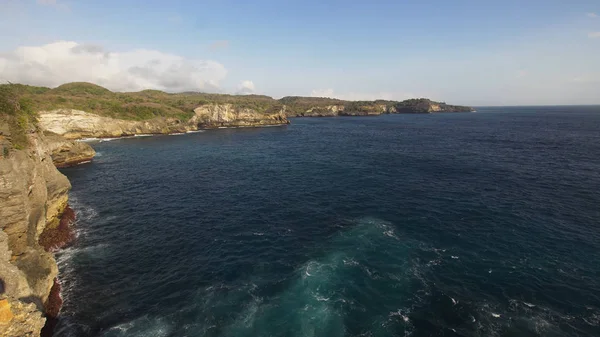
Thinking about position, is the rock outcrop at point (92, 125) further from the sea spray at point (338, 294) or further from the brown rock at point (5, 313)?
the sea spray at point (338, 294)

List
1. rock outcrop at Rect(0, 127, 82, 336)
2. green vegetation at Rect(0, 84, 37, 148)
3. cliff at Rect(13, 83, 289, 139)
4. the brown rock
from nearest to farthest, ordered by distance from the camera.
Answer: the brown rock
rock outcrop at Rect(0, 127, 82, 336)
green vegetation at Rect(0, 84, 37, 148)
cliff at Rect(13, 83, 289, 139)

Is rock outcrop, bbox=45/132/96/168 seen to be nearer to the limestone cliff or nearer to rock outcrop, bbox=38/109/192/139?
rock outcrop, bbox=38/109/192/139

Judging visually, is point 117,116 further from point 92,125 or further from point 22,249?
point 22,249

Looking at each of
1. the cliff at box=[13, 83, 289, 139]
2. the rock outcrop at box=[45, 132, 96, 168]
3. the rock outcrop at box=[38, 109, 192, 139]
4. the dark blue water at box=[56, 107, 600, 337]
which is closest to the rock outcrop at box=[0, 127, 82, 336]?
the dark blue water at box=[56, 107, 600, 337]

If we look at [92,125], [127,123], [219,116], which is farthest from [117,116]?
[219,116]

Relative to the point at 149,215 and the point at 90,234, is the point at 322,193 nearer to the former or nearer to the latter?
the point at 149,215

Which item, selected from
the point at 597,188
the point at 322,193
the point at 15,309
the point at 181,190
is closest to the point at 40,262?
the point at 15,309
